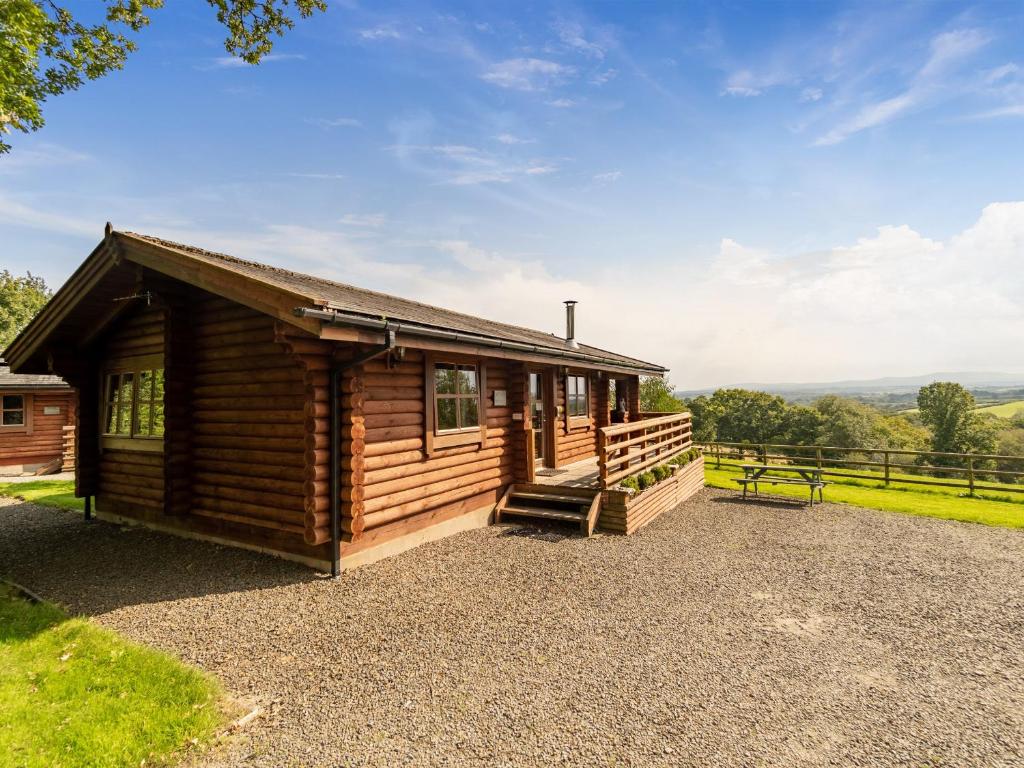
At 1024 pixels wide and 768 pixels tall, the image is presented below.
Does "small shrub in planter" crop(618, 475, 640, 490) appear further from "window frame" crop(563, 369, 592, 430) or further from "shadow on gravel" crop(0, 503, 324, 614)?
"shadow on gravel" crop(0, 503, 324, 614)

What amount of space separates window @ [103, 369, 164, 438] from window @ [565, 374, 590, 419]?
851 cm

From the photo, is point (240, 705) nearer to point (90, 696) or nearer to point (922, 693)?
point (90, 696)

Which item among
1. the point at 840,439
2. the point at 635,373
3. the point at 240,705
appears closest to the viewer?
the point at 240,705

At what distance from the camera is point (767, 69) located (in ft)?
30.2

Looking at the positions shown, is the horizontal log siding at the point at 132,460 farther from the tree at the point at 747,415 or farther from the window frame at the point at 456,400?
the tree at the point at 747,415

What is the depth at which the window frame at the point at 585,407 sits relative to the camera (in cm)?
1238

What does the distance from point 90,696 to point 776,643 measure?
5.98 m

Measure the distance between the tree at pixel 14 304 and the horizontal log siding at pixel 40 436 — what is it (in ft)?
73.3

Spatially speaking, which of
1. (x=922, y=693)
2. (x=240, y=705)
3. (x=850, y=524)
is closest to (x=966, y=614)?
(x=922, y=693)

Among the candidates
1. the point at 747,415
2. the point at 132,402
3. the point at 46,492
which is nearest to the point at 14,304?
the point at 46,492

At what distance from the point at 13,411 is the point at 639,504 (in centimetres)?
2140

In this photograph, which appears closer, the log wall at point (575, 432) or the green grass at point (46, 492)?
the green grass at point (46, 492)

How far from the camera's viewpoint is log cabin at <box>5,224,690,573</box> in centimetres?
622

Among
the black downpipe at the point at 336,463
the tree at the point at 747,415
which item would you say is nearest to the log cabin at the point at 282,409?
the black downpipe at the point at 336,463
